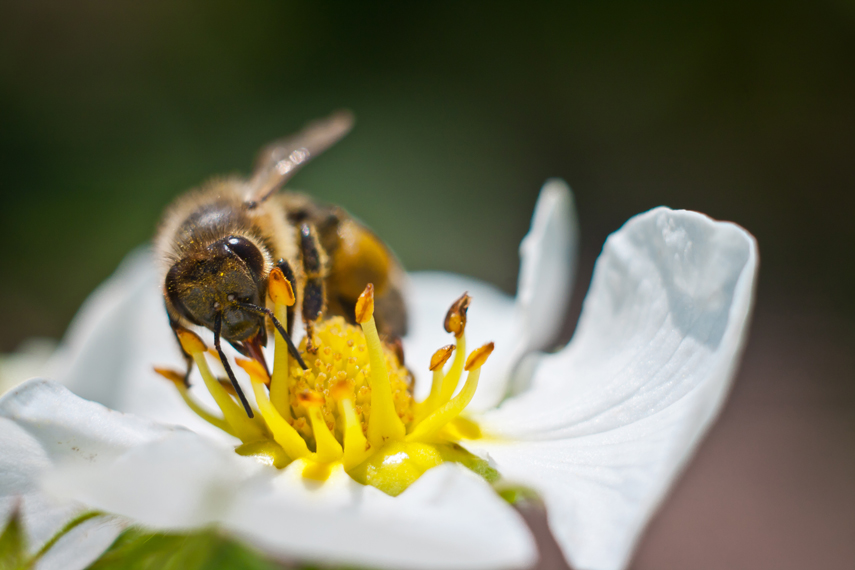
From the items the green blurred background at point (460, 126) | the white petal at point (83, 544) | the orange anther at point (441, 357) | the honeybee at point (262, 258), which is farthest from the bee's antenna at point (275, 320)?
the green blurred background at point (460, 126)

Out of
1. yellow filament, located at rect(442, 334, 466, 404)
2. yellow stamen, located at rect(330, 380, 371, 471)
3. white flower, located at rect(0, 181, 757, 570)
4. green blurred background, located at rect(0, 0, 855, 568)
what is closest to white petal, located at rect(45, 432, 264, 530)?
white flower, located at rect(0, 181, 757, 570)

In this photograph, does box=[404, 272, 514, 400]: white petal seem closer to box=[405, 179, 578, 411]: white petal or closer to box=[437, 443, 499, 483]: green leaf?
box=[405, 179, 578, 411]: white petal

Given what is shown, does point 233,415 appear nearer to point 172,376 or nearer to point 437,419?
point 172,376

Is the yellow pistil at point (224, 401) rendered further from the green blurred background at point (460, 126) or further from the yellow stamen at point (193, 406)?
the green blurred background at point (460, 126)

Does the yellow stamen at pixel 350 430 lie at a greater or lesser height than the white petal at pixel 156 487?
lesser

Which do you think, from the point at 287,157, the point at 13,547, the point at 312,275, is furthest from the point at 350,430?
the point at 287,157

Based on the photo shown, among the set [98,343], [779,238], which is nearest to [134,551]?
[98,343]

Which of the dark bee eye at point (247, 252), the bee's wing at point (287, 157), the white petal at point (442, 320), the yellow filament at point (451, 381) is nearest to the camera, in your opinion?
the dark bee eye at point (247, 252)
